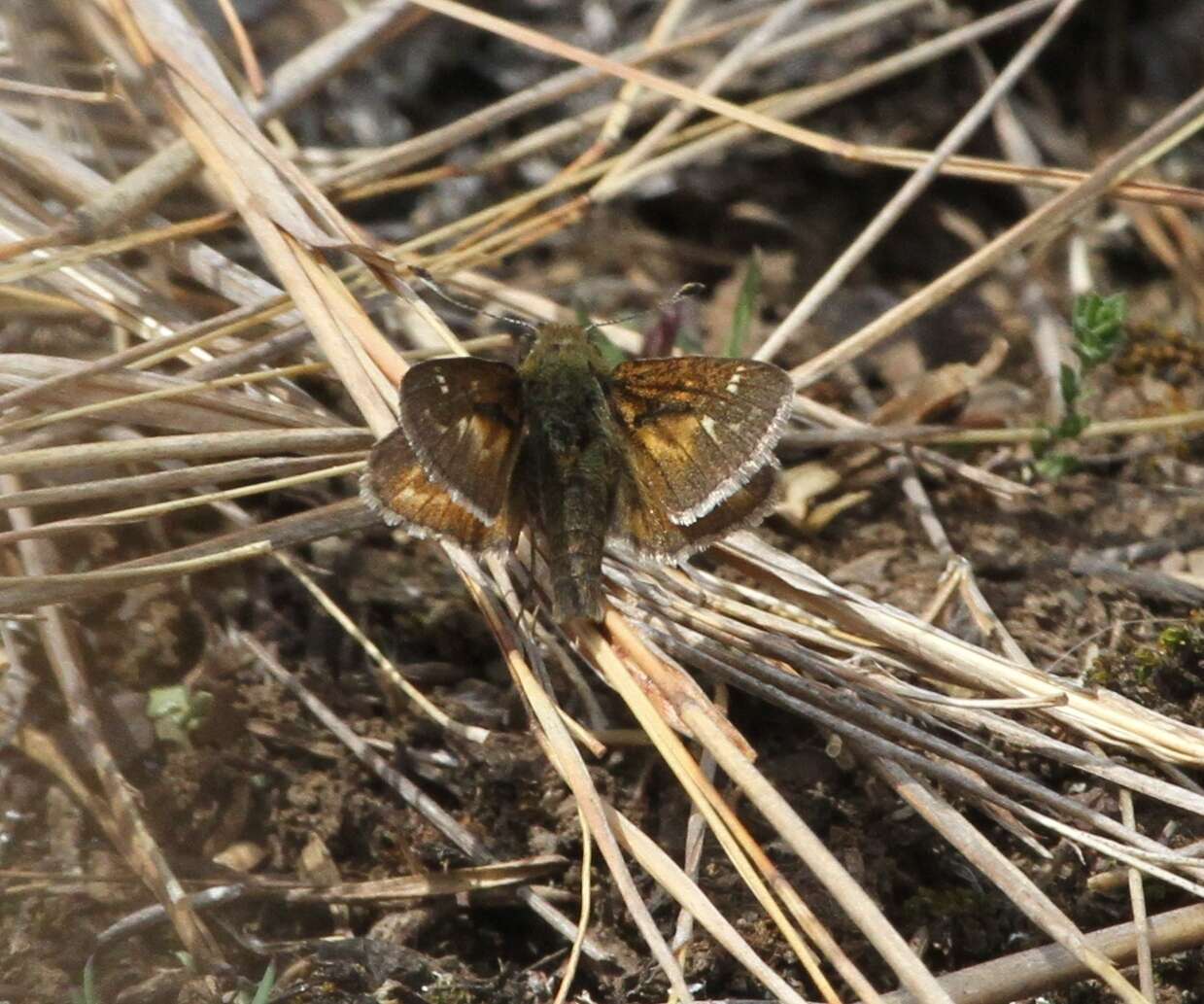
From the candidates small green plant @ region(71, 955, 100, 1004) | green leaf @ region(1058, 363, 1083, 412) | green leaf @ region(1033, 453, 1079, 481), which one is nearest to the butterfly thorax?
small green plant @ region(71, 955, 100, 1004)

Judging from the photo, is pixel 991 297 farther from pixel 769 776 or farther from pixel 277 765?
pixel 277 765

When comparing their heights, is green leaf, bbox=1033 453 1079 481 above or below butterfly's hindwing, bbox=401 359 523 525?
below

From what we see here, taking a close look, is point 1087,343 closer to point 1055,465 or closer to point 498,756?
point 1055,465

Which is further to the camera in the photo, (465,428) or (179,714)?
(179,714)

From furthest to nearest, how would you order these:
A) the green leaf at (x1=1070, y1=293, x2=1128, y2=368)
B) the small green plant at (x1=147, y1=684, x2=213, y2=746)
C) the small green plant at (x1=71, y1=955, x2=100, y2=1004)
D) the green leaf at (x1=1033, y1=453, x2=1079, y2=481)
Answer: the green leaf at (x1=1033, y1=453, x2=1079, y2=481) → the green leaf at (x1=1070, y1=293, x2=1128, y2=368) → the small green plant at (x1=147, y1=684, x2=213, y2=746) → the small green plant at (x1=71, y1=955, x2=100, y2=1004)

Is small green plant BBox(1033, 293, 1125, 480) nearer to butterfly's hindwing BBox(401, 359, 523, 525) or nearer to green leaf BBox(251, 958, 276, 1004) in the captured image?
butterfly's hindwing BBox(401, 359, 523, 525)

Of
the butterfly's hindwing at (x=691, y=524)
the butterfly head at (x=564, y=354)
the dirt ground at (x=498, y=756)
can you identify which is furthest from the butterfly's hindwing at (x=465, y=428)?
the dirt ground at (x=498, y=756)

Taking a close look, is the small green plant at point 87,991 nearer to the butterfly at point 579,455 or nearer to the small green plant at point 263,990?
the small green plant at point 263,990

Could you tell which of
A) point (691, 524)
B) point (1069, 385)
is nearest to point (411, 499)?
point (691, 524)
